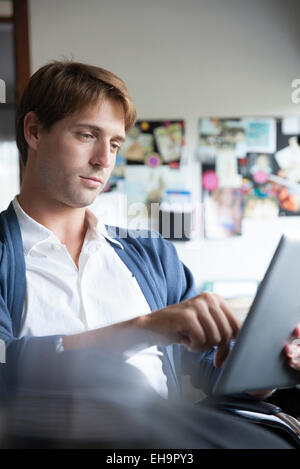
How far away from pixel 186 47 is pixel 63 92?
0.18 metres

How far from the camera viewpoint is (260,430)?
0.47 m

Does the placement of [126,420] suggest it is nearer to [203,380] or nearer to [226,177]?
[203,380]

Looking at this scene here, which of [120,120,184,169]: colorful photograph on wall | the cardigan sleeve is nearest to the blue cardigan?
the cardigan sleeve

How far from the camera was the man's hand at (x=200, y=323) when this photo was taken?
39 cm

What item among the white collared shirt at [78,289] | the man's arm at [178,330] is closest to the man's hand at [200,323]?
the man's arm at [178,330]

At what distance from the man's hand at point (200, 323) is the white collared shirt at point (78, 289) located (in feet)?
0.36

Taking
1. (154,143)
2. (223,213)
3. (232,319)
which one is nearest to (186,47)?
(154,143)

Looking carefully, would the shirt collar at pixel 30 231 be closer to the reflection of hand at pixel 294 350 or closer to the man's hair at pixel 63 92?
the man's hair at pixel 63 92

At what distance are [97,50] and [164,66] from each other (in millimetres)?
85

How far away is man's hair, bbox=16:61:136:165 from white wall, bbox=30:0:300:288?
0.11ft

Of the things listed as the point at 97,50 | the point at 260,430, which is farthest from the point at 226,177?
the point at 260,430

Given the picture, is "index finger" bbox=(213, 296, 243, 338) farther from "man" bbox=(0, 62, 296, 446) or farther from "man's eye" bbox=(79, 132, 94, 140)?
"man's eye" bbox=(79, 132, 94, 140)

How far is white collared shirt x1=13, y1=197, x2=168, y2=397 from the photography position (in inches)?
20.2

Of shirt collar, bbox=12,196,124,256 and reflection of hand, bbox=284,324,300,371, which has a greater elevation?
shirt collar, bbox=12,196,124,256
